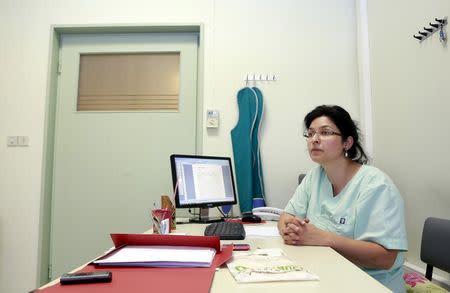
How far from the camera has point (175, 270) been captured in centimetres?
79

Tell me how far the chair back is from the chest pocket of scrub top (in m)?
0.34

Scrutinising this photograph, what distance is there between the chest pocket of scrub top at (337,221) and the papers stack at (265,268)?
0.36 metres

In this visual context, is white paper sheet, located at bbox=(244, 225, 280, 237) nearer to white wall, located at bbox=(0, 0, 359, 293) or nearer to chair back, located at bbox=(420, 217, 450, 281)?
chair back, located at bbox=(420, 217, 450, 281)

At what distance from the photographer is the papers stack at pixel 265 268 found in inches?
29.0

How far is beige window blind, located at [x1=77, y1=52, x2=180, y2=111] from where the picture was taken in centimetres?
249

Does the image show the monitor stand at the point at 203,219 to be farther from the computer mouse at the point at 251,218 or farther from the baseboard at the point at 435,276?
the baseboard at the point at 435,276

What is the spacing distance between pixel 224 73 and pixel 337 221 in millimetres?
1494

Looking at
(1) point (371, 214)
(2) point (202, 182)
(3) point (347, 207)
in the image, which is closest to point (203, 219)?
(2) point (202, 182)

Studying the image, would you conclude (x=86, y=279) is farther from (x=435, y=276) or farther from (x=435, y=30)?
(x=435, y=30)

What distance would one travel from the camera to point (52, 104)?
8.11 ft

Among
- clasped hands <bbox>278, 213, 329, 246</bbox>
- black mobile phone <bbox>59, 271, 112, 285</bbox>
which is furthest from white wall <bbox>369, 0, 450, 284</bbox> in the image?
black mobile phone <bbox>59, 271, 112, 285</bbox>

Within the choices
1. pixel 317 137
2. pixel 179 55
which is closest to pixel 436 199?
pixel 317 137

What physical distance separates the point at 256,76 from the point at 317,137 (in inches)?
43.3

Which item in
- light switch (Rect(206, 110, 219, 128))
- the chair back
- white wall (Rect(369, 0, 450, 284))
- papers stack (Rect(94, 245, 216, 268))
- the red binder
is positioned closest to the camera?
the red binder
